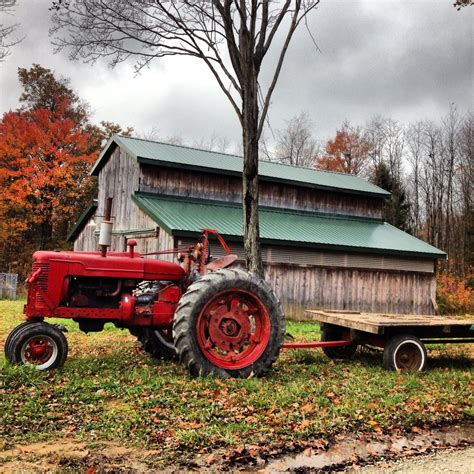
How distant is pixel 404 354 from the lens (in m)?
7.70

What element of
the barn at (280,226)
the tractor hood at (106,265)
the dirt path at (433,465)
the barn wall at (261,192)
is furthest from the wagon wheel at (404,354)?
the barn wall at (261,192)

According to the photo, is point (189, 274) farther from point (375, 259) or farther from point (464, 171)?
point (464, 171)

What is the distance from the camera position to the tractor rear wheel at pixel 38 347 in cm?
636

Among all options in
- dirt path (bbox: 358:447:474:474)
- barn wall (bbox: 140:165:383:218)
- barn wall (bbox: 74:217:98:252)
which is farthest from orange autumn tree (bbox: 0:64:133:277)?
dirt path (bbox: 358:447:474:474)

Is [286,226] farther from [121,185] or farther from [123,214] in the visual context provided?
[121,185]

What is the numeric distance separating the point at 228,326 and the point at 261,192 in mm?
14726

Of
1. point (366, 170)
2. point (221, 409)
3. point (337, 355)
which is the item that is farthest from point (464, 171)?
point (221, 409)

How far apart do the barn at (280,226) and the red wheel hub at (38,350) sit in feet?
28.4

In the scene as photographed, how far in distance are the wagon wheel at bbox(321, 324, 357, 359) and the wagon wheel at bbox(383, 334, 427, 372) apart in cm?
114

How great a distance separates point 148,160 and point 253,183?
7534 millimetres

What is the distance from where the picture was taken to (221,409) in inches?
207

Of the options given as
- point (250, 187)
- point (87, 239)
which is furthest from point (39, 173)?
point (250, 187)

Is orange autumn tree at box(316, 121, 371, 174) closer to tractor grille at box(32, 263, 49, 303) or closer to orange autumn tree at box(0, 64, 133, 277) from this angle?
orange autumn tree at box(0, 64, 133, 277)

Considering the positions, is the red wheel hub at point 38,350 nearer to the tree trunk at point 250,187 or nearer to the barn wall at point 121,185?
the tree trunk at point 250,187
